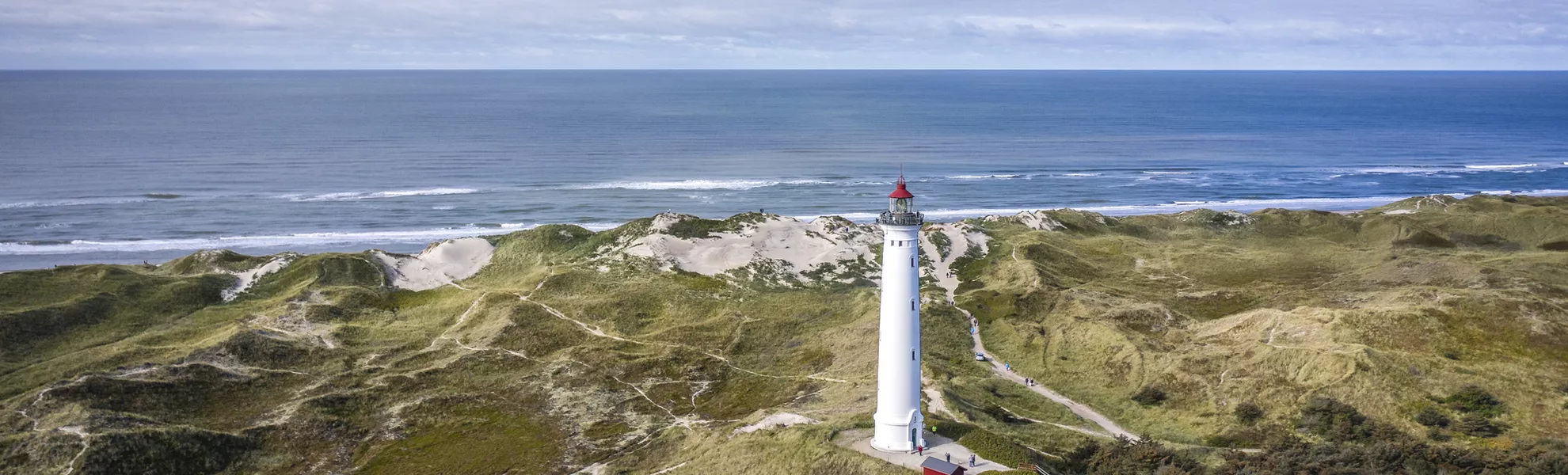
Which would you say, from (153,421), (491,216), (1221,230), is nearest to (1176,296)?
(1221,230)

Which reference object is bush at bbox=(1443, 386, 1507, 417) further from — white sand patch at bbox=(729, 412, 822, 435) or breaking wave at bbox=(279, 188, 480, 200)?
breaking wave at bbox=(279, 188, 480, 200)

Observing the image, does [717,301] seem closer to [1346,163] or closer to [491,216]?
[491,216]

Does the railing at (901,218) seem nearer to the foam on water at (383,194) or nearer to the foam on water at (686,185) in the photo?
the foam on water at (686,185)

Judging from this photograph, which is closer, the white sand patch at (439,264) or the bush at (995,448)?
the bush at (995,448)

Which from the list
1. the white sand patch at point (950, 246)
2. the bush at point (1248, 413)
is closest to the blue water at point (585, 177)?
the white sand patch at point (950, 246)

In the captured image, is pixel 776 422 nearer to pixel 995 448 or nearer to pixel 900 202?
pixel 995 448

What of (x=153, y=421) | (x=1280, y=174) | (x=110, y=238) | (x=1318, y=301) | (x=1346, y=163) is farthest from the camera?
(x=1346, y=163)

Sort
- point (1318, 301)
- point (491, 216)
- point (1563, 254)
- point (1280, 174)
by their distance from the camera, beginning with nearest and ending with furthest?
point (1318, 301)
point (1563, 254)
point (491, 216)
point (1280, 174)

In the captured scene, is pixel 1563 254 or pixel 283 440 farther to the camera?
pixel 1563 254
